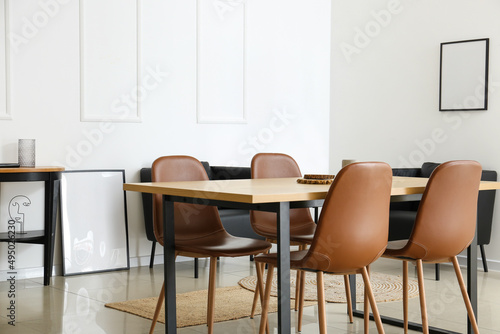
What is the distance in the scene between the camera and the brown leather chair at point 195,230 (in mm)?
3098

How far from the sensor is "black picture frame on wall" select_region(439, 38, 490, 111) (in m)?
5.52

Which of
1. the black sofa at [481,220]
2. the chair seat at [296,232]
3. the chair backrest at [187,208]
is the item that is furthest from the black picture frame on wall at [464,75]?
the chair backrest at [187,208]

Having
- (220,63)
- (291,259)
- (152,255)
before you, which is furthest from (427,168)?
(291,259)

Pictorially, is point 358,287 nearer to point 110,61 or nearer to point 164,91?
point 164,91

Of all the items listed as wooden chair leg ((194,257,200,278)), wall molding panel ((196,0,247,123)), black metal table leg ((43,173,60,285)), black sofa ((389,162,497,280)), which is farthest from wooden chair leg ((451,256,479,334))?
wall molding panel ((196,0,247,123))

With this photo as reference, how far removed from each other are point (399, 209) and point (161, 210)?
2950 millimetres

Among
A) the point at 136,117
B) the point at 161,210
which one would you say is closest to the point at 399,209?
the point at 136,117

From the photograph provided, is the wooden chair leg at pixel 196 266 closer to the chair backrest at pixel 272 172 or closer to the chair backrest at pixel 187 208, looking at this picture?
the chair backrest at pixel 272 172

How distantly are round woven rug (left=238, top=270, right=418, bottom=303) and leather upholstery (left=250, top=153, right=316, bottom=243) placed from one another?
0.57m

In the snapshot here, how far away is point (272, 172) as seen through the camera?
3.97 m

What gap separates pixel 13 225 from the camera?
473 cm

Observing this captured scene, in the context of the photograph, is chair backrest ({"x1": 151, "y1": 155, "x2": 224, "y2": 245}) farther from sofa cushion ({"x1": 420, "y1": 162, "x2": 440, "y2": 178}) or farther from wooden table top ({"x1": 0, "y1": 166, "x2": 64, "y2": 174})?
sofa cushion ({"x1": 420, "y1": 162, "x2": 440, "y2": 178})

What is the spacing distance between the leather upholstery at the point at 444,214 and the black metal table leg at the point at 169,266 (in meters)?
1.03

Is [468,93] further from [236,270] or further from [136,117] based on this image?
[136,117]
